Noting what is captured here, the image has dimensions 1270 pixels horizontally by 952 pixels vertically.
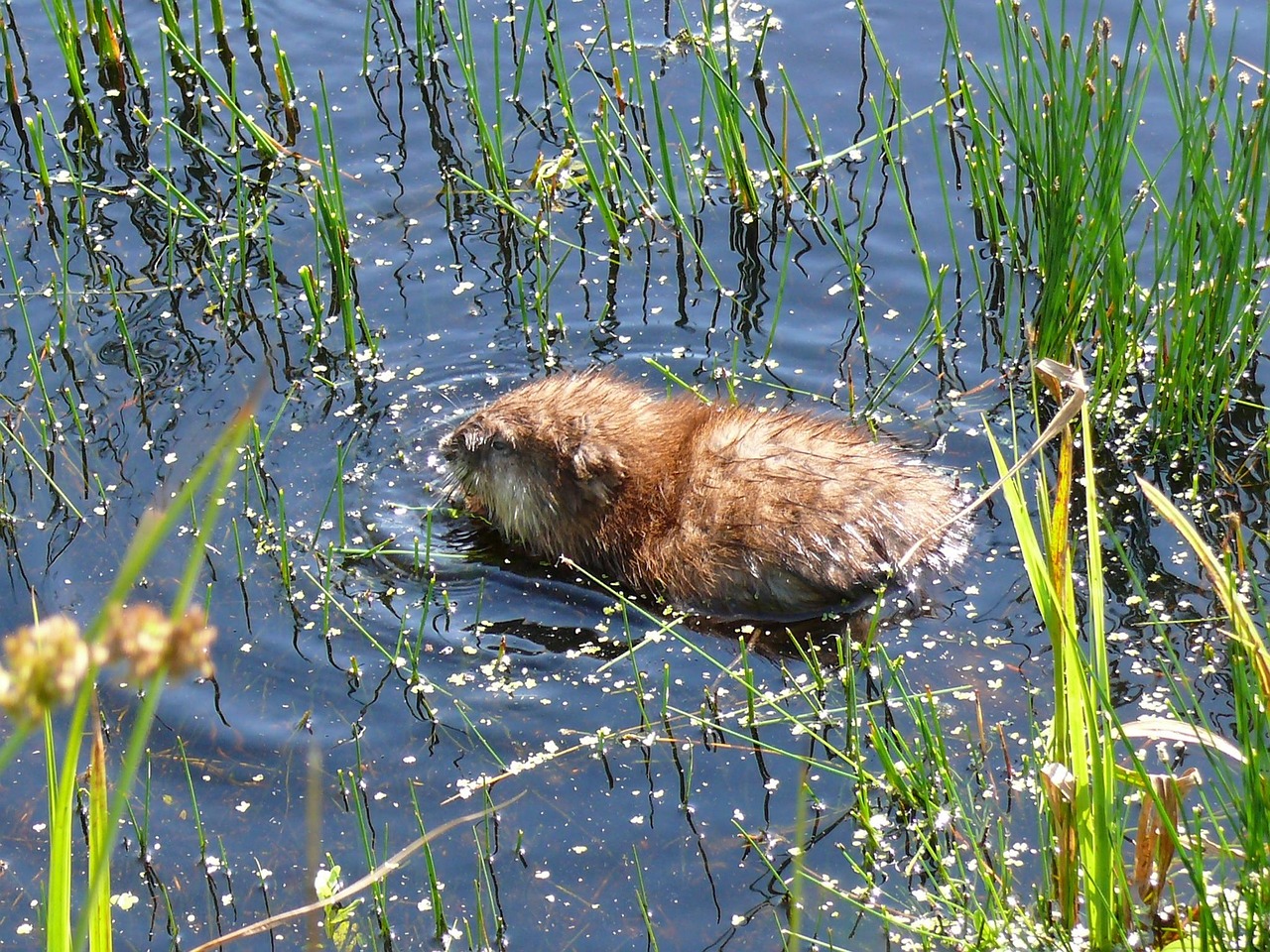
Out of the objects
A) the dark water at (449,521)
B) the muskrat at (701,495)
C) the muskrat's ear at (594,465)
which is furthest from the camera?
the muskrat's ear at (594,465)

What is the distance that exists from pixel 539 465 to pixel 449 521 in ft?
1.64

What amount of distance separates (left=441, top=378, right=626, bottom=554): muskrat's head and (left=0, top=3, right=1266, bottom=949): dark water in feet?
0.60

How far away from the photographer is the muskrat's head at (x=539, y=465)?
560 cm

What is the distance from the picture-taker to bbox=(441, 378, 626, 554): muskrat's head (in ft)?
18.4

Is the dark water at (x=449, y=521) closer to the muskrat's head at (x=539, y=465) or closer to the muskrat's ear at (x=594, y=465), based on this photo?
the muskrat's head at (x=539, y=465)

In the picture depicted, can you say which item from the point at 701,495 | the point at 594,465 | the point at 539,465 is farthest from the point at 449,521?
the point at 701,495

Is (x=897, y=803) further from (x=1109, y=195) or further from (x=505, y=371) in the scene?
(x=505, y=371)

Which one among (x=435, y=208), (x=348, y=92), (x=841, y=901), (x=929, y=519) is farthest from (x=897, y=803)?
(x=348, y=92)

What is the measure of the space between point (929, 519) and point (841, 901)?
1489mm

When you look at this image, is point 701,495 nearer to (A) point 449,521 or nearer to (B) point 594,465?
(B) point 594,465

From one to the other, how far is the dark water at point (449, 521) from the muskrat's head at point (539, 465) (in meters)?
0.18

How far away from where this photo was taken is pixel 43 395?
565cm

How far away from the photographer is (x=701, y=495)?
535 cm

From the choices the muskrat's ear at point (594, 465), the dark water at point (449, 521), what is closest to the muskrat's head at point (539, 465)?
the muskrat's ear at point (594, 465)
